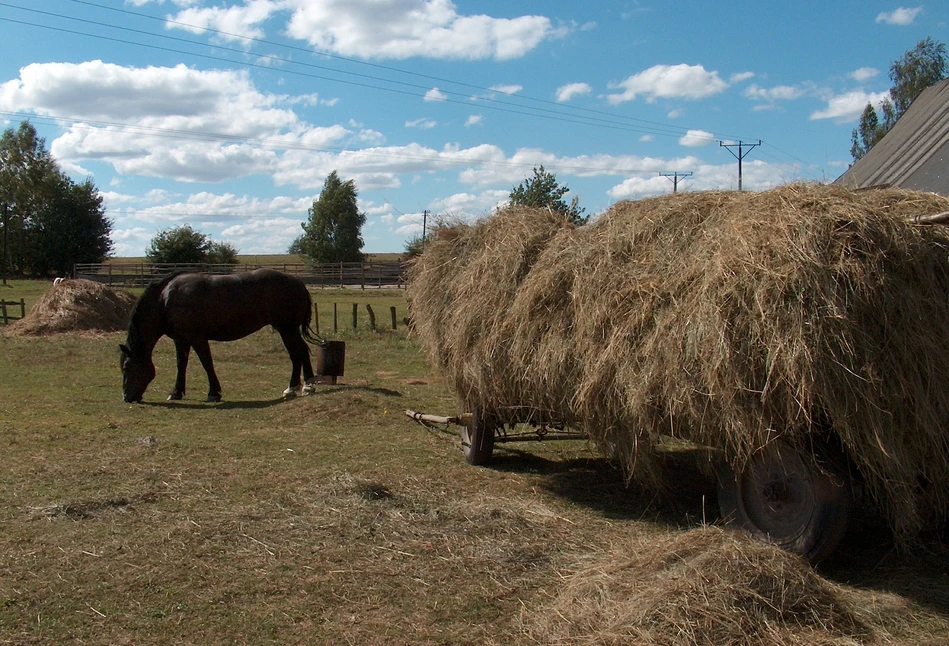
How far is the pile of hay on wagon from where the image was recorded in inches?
171

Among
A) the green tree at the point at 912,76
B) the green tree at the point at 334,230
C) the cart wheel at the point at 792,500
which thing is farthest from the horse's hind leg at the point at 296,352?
the green tree at the point at 334,230

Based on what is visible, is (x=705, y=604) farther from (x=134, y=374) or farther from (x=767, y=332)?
(x=134, y=374)

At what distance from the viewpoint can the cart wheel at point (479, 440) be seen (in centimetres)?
771

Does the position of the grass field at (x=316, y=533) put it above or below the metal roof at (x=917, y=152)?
below

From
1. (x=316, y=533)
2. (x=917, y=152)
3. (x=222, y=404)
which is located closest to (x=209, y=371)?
(x=222, y=404)

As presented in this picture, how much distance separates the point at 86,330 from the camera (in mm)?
21656

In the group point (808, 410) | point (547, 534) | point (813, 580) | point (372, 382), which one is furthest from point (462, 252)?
point (372, 382)

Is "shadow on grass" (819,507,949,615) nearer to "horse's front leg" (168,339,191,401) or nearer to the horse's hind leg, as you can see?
the horse's hind leg

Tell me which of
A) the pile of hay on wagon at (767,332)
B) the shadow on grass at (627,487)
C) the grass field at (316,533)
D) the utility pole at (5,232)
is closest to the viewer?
the grass field at (316,533)

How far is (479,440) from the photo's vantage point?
25.9 feet

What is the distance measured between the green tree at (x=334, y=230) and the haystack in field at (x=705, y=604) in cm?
7261

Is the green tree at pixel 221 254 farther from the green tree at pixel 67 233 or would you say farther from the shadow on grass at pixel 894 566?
the shadow on grass at pixel 894 566

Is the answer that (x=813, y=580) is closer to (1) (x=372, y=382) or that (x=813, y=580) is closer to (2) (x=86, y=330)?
(1) (x=372, y=382)

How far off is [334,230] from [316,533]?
2883 inches
